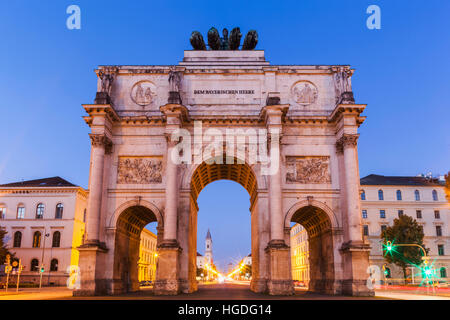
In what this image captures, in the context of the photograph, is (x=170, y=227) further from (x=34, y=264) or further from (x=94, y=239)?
(x=34, y=264)

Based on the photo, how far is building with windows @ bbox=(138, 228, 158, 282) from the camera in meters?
68.7

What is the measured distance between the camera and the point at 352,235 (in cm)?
2517

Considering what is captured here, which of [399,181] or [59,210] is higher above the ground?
[399,181]

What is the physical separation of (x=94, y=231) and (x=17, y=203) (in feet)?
115

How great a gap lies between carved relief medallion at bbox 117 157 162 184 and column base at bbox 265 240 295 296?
865 cm

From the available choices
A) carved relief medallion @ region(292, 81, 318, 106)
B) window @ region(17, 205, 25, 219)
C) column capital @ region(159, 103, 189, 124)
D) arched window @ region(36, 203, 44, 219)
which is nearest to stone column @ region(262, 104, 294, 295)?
carved relief medallion @ region(292, 81, 318, 106)

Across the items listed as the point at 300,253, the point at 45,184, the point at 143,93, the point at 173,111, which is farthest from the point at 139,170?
the point at 300,253

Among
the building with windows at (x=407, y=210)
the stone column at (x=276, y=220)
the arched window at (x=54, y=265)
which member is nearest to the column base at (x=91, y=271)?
the stone column at (x=276, y=220)

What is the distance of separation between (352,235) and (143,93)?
16555 mm

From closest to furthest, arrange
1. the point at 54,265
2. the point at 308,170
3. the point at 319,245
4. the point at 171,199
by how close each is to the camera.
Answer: the point at 171,199 → the point at 308,170 → the point at 319,245 → the point at 54,265

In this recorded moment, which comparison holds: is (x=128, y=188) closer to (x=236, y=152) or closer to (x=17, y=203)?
(x=236, y=152)

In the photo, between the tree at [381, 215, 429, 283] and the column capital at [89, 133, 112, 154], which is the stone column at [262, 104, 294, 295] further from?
the tree at [381, 215, 429, 283]
